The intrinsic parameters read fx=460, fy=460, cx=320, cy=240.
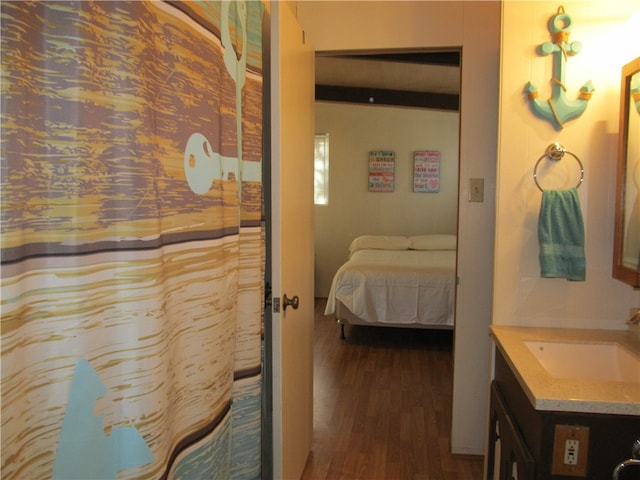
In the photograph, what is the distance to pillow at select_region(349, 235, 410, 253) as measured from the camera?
5.15m

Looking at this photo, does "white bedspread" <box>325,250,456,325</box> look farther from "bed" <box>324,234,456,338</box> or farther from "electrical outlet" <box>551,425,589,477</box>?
"electrical outlet" <box>551,425,589,477</box>

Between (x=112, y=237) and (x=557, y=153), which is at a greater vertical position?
(x=557, y=153)

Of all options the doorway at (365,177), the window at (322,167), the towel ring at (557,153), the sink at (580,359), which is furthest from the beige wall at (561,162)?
the window at (322,167)

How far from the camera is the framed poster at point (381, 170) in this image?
577 centimetres

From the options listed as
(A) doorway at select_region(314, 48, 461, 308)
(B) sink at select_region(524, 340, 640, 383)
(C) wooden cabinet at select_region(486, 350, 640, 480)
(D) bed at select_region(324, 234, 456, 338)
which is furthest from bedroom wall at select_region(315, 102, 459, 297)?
(C) wooden cabinet at select_region(486, 350, 640, 480)

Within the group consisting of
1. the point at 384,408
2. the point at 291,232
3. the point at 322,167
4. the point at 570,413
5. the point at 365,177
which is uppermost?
the point at 322,167

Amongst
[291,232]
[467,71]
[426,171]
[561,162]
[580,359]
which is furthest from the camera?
[426,171]

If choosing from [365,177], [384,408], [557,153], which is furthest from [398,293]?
[557,153]

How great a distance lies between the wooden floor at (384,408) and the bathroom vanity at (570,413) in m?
0.86

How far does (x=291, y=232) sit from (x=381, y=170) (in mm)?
4138

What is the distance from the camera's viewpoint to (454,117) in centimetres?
570

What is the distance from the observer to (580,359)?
5.22ft

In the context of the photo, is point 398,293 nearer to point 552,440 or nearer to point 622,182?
point 622,182

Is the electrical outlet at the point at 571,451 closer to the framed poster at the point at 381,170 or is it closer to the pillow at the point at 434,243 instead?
the pillow at the point at 434,243
